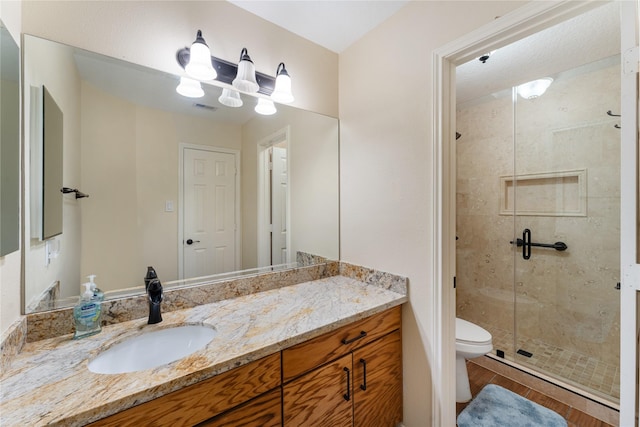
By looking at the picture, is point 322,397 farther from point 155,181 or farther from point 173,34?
point 173,34

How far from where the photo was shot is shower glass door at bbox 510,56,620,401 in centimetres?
188

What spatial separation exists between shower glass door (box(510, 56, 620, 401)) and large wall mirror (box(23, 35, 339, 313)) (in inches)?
76.8

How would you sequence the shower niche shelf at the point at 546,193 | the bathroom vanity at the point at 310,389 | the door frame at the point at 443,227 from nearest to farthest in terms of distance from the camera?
the bathroom vanity at the point at 310,389, the door frame at the point at 443,227, the shower niche shelf at the point at 546,193

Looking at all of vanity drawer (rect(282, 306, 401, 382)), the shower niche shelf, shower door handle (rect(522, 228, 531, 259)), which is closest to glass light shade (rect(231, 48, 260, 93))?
vanity drawer (rect(282, 306, 401, 382))

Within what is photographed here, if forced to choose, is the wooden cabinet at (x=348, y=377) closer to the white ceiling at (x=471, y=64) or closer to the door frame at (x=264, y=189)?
the door frame at (x=264, y=189)

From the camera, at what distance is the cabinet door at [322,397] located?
3.10 feet

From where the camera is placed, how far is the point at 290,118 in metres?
1.66

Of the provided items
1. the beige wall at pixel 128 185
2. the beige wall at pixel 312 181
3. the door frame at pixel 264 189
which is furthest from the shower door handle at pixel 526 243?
the beige wall at pixel 128 185

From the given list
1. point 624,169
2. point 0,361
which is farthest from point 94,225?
point 624,169

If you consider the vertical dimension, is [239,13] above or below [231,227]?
above

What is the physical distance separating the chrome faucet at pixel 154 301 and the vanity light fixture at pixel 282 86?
46.5 inches

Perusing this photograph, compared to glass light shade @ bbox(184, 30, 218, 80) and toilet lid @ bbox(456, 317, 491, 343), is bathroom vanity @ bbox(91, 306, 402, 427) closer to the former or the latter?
toilet lid @ bbox(456, 317, 491, 343)

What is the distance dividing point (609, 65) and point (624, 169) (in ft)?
5.64

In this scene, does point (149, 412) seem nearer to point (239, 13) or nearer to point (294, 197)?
point (294, 197)
